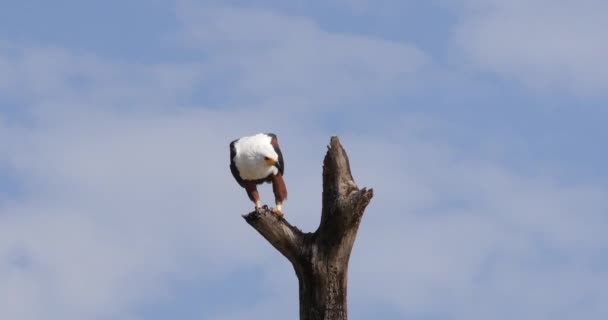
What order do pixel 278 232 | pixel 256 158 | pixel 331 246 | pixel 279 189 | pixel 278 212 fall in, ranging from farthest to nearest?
pixel 279 189, pixel 256 158, pixel 278 212, pixel 278 232, pixel 331 246

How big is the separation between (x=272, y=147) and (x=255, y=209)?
0.86 metres

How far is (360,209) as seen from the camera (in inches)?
469

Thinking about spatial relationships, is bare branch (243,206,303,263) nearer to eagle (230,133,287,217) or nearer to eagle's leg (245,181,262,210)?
eagle (230,133,287,217)

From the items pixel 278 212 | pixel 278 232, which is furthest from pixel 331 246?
pixel 278 212

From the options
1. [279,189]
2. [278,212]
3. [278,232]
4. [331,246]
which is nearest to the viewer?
[331,246]

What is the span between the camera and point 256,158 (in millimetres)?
12953

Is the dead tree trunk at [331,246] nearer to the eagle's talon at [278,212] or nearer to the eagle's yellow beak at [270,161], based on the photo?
the eagle's talon at [278,212]

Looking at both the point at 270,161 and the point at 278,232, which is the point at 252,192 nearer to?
the point at 270,161

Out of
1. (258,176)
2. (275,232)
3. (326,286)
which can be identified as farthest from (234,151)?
(326,286)

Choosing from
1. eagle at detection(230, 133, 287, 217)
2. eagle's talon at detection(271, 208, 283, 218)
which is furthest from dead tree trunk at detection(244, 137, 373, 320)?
eagle at detection(230, 133, 287, 217)

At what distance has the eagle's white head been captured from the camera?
13.0m

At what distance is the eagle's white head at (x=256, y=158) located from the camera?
42.5ft

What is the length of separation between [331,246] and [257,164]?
1.54 meters

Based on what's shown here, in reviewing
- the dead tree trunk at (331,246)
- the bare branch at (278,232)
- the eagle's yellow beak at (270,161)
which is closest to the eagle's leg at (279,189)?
the eagle's yellow beak at (270,161)
